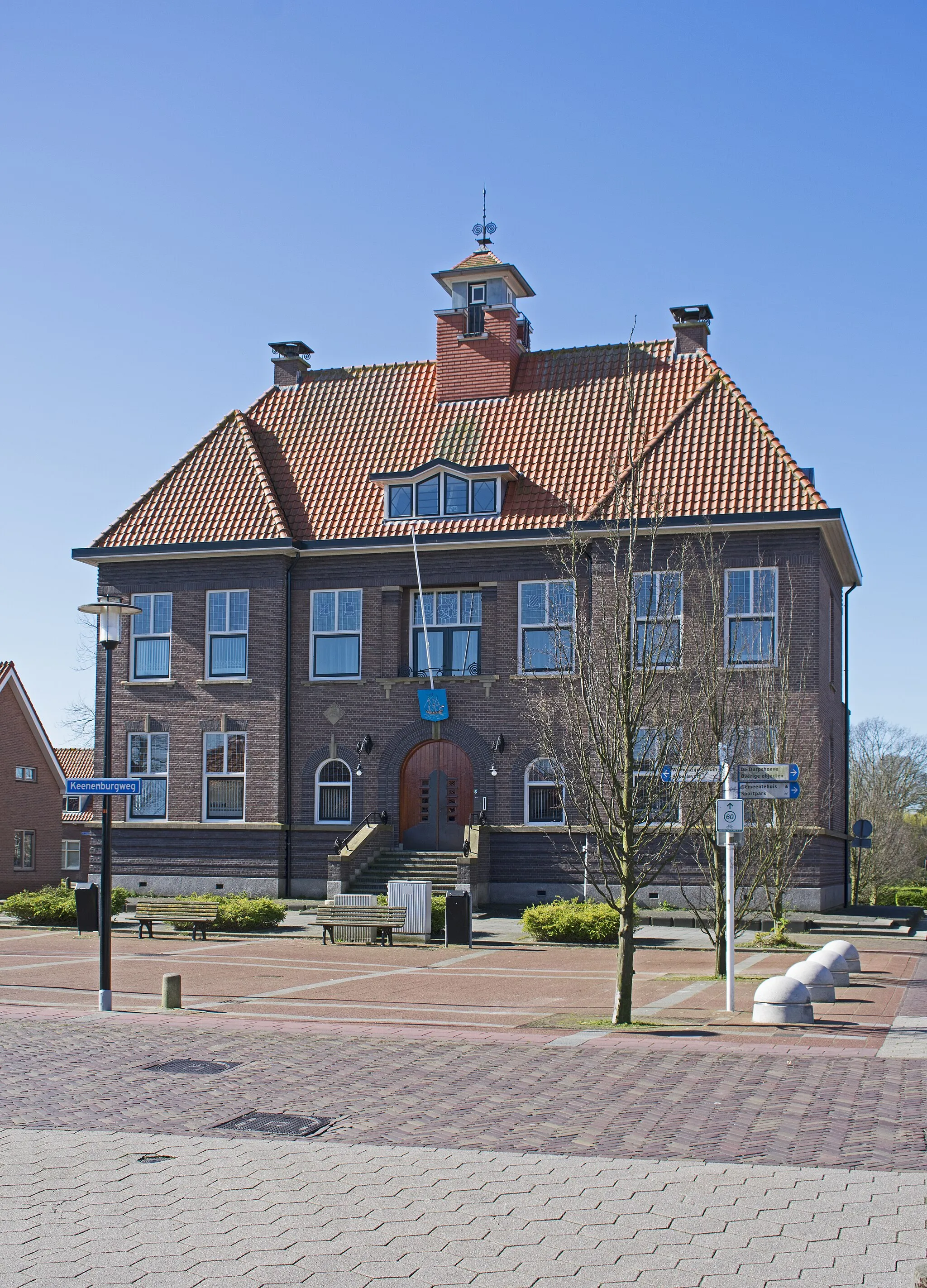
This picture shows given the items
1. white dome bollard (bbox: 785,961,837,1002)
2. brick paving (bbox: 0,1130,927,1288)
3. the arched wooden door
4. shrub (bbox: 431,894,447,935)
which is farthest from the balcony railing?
brick paving (bbox: 0,1130,927,1288)

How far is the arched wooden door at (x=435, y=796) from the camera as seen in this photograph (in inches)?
1253

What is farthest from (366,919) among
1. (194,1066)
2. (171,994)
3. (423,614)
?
(194,1066)

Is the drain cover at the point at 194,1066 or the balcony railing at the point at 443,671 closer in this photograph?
the drain cover at the point at 194,1066

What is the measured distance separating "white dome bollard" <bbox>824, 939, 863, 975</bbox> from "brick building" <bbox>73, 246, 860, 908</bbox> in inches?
420

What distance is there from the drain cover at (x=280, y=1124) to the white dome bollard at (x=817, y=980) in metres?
7.35

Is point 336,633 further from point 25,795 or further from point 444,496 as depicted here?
point 25,795

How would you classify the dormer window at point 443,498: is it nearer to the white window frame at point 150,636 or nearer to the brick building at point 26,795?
the white window frame at point 150,636

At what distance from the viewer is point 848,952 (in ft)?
58.9

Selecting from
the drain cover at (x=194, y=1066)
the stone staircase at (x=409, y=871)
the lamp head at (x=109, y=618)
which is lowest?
the stone staircase at (x=409, y=871)

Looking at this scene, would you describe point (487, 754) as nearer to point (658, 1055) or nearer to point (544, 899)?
point (544, 899)

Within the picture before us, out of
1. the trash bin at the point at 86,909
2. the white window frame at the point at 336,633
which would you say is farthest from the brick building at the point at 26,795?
the trash bin at the point at 86,909

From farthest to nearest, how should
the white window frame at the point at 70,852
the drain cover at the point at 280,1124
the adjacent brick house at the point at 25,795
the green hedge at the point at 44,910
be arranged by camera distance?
1. the white window frame at the point at 70,852
2. the adjacent brick house at the point at 25,795
3. the green hedge at the point at 44,910
4. the drain cover at the point at 280,1124

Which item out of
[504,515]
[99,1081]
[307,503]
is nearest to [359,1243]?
[99,1081]

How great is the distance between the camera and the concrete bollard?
1515 centimetres
